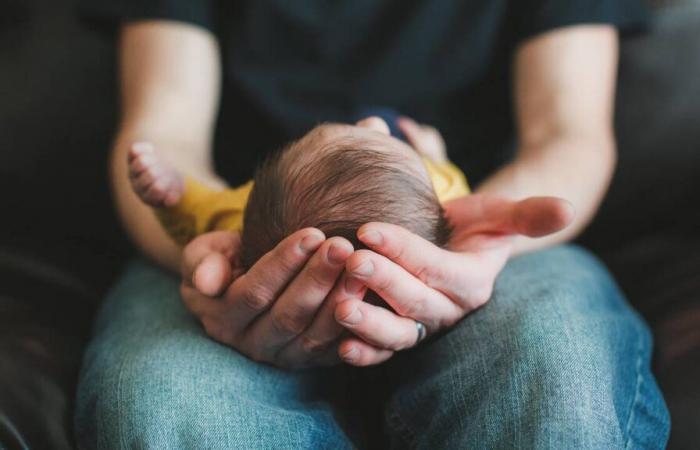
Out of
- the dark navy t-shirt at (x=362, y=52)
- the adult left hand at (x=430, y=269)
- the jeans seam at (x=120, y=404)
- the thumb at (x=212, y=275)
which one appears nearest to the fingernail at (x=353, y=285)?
the adult left hand at (x=430, y=269)

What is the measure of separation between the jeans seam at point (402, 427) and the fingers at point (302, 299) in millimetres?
146

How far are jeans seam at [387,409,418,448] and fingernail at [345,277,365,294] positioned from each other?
0.62 feet

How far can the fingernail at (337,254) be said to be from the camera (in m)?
0.59

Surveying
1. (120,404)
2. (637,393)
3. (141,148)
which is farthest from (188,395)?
(637,393)

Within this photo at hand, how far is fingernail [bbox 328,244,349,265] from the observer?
594mm

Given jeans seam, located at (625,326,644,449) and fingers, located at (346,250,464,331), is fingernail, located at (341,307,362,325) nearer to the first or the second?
fingers, located at (346,250,464,331)

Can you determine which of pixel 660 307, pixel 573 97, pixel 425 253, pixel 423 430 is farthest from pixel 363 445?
pixel 573 97

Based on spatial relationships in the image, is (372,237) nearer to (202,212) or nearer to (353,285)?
(353,285)

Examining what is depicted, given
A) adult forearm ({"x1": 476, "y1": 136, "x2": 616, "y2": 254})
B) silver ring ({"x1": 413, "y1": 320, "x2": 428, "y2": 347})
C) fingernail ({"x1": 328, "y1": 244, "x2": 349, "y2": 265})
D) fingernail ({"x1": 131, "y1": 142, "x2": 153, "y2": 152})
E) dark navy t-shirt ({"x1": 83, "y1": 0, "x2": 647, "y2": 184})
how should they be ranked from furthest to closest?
dark navy t-shirt ({"x1": 83, "y1": 0, "x2": 647, "y2": 184}) → adult forearm ({"x1": 476, "y1": 136, "x2": 616, "y2": 254}) → fingernail ({"x1": 131, "y1": 142, "x2": 153, "y2": 152}) → silver ring ({"x1": 413, "y1": 320, "x2": 428, "y2": 347}) → fingernail ({"x1": 328, "y1": 244, "x2": 349, "y2": 265})

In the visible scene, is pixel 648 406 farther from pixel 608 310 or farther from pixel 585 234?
pixel 585 234

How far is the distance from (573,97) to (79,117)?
81 centimetres

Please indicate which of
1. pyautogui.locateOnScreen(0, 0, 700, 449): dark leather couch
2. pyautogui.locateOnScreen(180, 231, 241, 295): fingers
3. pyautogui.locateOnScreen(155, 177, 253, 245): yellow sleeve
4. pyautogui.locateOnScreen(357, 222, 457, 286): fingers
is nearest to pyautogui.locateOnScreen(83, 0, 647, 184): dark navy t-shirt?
pyautogui.locateOnScreen(0, 0, 700, 449): dark leather couch

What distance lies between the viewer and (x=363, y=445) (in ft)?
2.51

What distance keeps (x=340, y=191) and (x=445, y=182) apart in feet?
0.72
